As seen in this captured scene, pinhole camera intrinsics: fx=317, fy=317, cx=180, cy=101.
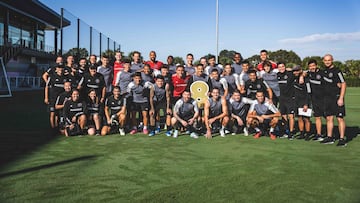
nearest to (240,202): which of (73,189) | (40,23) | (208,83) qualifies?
(73,189)

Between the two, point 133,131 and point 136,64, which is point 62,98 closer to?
point 133,131

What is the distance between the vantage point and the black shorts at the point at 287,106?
23.4 feet

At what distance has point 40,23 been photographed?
1586 inches

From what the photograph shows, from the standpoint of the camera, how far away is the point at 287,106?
23.6ft

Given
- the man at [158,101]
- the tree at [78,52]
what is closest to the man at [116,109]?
the man at [158,101]

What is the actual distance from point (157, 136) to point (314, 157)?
3272 mm

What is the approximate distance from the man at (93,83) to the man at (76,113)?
457 millimetres

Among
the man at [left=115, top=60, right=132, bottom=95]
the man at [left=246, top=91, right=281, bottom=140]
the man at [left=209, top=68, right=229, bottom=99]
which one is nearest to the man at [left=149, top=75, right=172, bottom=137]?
the man at [left=115, top=60, right=132, bottom=95]

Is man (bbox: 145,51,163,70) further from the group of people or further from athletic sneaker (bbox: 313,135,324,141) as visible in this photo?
athletic sneaker (bbox: 313,135,324,141)

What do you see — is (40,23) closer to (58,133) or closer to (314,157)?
(58,133)

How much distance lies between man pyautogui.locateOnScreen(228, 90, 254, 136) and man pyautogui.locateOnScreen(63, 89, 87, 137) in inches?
134

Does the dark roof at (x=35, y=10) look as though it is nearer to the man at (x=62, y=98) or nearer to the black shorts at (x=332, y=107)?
the man at (x=62, y=98)

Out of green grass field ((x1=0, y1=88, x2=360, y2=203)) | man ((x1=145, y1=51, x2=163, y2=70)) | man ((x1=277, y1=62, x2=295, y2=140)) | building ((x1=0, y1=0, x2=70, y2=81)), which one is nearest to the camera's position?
green grass field ((x1=0, y1=88, x2=360, y2=203))

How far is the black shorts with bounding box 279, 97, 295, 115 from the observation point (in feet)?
23.4
